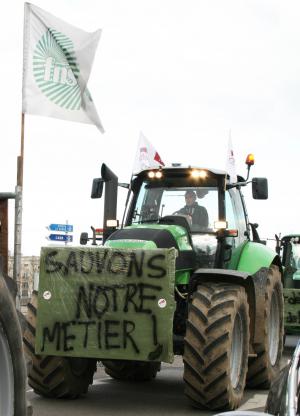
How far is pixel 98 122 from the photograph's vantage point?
11891 mm

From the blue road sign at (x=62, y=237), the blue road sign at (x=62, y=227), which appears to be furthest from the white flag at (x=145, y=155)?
the blue road sign at (x=62, y=227)

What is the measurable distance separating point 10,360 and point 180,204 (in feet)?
18.5

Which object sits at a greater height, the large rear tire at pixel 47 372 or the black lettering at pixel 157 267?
the black lettering at pixel 157 267

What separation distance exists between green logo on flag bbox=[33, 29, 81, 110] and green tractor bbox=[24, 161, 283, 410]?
2.73m

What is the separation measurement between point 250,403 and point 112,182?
2898mm

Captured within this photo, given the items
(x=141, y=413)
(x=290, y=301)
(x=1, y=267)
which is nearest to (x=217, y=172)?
(x=141, y=413)

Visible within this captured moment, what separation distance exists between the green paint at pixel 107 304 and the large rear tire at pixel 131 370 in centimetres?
233

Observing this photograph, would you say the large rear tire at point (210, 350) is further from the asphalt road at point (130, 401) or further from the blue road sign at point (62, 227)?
the blue road sign at point (62, 227)

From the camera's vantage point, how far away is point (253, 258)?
9.87m

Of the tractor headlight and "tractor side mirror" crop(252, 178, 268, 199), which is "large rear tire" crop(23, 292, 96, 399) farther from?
"tractor side mirror" crop(252, 178, 268, 199)

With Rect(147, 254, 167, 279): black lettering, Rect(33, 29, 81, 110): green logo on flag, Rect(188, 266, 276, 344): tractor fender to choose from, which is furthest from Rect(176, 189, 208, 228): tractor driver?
Rect(33, 29, 81, 110): green logo on flag

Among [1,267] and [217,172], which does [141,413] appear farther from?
[1,267]

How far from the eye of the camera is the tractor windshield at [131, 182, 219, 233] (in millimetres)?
9375

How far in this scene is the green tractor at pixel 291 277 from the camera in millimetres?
16688
